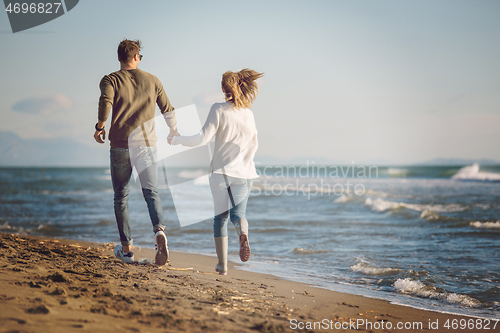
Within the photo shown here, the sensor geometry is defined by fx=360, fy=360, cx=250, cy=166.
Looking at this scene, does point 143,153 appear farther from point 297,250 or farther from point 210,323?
point 297,250

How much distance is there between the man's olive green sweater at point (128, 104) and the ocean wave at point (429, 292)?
354cm

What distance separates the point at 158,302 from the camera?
2494 millimetres

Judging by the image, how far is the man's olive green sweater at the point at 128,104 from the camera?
331 cm

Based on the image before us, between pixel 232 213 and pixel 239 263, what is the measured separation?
96.6 inches

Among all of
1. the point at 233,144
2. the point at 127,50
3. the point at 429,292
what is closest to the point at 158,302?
the point at 233,144

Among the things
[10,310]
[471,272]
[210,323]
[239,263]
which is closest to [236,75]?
[210,323]

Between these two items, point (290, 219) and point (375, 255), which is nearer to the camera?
point (375, 255)

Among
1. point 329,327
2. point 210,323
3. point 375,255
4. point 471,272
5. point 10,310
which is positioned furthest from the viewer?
point 375,255

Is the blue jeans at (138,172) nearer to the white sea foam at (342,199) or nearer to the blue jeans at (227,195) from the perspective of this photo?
the blue jeans at (227,195)

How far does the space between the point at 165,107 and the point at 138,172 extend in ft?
2.40

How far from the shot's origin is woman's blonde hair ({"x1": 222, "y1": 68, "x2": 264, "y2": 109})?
3316mm

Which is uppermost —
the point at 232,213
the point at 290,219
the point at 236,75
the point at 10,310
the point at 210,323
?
the point at 236,75

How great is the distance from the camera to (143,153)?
11.3ft

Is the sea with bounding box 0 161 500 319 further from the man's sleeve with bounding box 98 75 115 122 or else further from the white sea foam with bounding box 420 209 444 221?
the man's sleeve with bounding box 98 75 115 122
